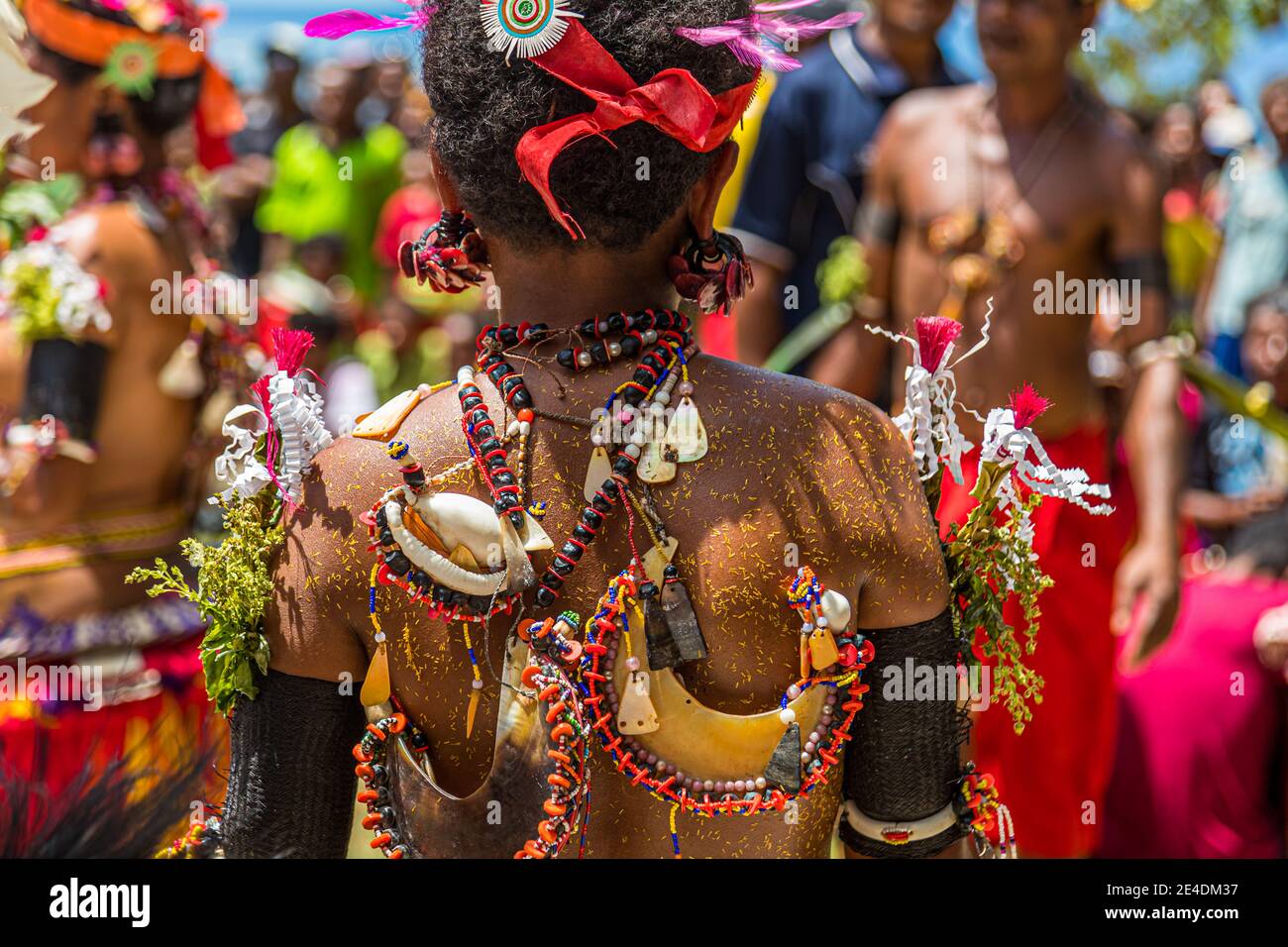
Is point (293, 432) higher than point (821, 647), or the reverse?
point (293, 432)

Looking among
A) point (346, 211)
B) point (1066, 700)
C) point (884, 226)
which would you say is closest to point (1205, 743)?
point (1066, 700)

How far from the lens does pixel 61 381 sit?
353 cm

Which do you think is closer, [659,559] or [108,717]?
[659,559]

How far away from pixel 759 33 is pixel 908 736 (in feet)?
2.77

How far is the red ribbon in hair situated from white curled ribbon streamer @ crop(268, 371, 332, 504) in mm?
391

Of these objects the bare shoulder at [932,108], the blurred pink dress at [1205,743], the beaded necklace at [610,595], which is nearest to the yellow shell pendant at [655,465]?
the beaded necklace at [610,595]

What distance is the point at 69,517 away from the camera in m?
3.68

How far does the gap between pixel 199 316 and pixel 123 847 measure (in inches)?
76.3

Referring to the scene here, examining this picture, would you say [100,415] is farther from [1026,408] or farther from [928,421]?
[1026,408]

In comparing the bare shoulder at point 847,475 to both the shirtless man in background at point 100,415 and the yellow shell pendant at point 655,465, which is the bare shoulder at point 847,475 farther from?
the shirtless man in background at point 100,415

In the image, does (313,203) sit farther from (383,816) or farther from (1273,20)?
(383,816)

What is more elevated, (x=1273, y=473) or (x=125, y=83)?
(x=125, y=83)

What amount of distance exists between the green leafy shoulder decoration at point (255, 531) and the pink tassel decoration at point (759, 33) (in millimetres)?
581
